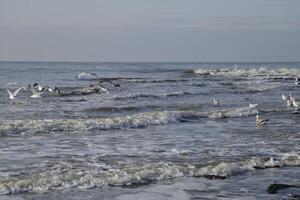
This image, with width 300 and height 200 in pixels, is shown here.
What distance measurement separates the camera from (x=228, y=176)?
1152 centimetres

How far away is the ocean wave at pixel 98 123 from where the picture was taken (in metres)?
18.2

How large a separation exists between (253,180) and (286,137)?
6.57m

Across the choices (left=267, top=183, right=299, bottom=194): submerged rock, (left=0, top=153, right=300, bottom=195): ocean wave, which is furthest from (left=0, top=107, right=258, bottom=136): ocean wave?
(left=267, top=183, right=299, bottom=194): submerged rock

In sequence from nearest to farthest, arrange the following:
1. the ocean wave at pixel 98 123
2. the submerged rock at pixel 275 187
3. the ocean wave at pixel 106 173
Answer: the submerged rock at pixel 275 187, the ocean wave at pixel 106 173, the ocean wave at pixel 98 123

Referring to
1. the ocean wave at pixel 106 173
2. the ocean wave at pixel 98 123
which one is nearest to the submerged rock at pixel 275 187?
the ocean wave at pixel 106 173

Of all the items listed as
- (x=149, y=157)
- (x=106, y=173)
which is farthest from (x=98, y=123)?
(x=106, y=173)

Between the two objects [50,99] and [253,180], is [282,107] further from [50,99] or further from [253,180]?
[253,180]

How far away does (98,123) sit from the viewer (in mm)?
19984

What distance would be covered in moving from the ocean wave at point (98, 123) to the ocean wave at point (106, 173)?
6.06 m

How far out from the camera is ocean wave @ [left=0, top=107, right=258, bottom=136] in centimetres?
1819

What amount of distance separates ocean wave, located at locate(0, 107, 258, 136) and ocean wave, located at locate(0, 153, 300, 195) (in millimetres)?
6064

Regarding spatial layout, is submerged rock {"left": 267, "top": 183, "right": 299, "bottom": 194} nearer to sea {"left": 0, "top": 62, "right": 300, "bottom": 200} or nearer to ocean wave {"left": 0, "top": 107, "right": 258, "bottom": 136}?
sea {"left": 0, "top": 62, "right": 300, "bottom": 200}

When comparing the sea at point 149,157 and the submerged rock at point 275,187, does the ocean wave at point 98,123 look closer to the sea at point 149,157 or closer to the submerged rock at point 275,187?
the sea at point 149,157

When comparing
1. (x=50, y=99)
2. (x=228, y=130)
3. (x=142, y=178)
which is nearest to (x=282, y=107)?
(x=228, y=130)
